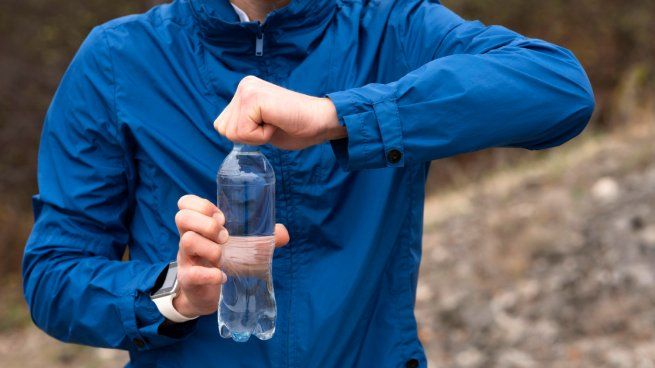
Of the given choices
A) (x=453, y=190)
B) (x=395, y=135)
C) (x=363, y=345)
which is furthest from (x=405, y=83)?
(x=453, y=190)

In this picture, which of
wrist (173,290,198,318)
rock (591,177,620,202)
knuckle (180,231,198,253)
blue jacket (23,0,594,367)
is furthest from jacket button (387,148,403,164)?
rock (591,177,620,202)

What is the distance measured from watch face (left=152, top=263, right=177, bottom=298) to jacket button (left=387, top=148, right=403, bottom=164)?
56 centimetres

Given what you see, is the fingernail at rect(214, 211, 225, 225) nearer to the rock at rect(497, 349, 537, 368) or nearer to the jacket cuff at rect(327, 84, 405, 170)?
the jacket cuff at rect(327, 84, 405, 170)

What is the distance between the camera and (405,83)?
1666mm

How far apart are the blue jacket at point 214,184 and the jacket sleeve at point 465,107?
0.10 meters

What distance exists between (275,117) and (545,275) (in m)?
4.51

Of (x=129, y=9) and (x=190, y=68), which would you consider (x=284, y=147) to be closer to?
(x=190, y=68)

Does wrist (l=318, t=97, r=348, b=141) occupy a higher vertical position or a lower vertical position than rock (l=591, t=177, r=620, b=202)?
higher

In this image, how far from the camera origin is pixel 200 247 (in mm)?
1660

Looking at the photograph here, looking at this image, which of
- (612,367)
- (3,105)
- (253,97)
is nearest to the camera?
(253,97)

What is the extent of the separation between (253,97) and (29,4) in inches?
499

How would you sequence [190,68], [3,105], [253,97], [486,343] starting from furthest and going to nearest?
1. [3,105]
2. [486,343]
3. [190,68]
4. [253,97]

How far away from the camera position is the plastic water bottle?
1.87 meters

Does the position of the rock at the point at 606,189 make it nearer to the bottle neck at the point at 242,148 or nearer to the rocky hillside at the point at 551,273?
the rocky hillside at the point at 551,273
